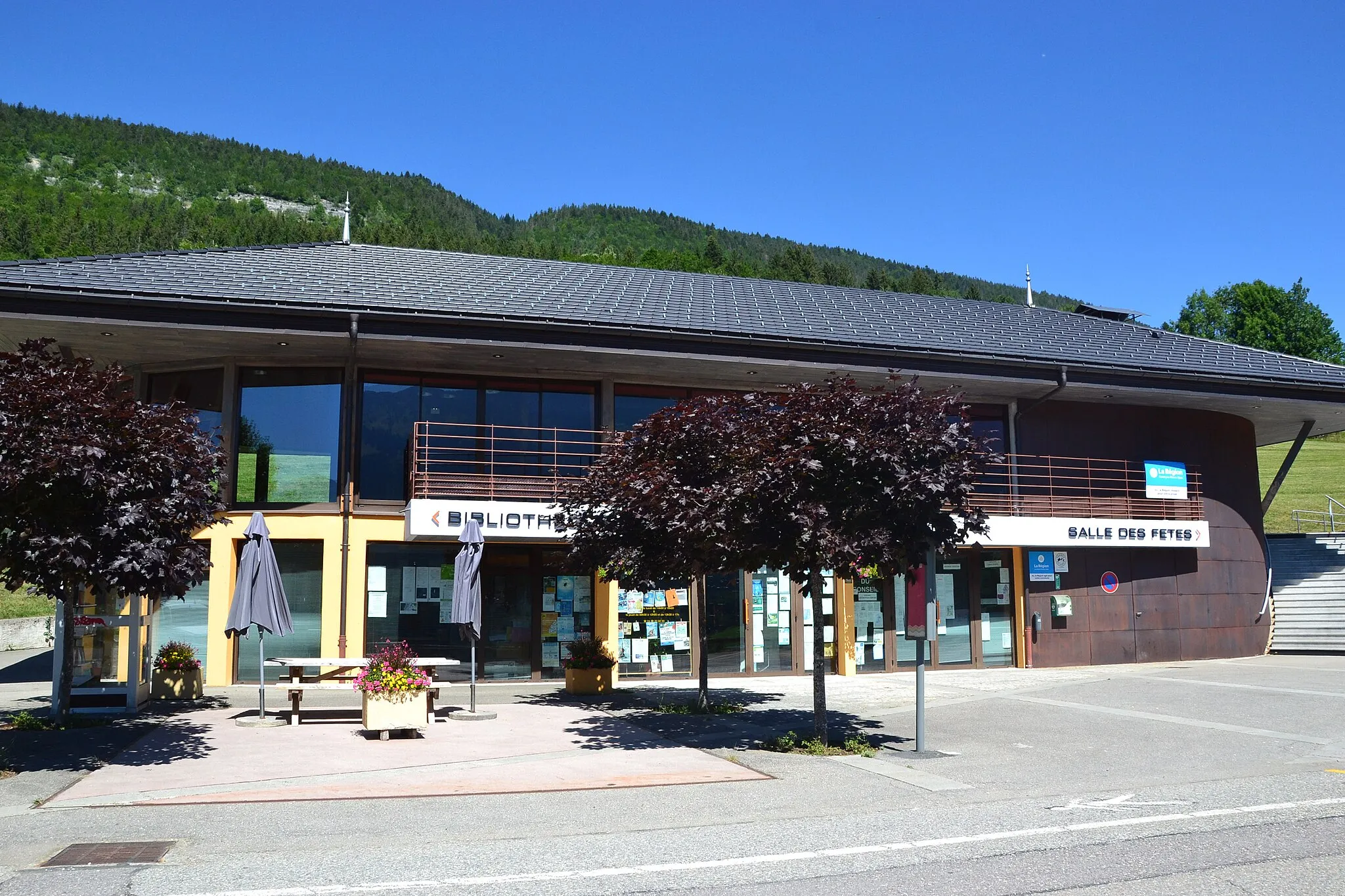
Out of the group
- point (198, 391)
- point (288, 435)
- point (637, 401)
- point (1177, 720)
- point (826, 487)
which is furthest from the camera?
point (637, 401)

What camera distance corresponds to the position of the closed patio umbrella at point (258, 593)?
1426 centimetres

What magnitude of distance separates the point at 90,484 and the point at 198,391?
9.61m

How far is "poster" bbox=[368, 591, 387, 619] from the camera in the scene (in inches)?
737

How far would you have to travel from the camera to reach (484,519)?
59.3 feet

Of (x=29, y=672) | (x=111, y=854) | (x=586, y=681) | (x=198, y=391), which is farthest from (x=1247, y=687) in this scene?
(x=29, y=672)

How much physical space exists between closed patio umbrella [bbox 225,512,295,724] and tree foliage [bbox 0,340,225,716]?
98.0 inches

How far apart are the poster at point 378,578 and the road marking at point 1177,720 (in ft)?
34.0

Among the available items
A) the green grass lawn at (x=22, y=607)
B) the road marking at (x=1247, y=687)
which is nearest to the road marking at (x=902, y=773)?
the road marking at (x=1247, y=687)

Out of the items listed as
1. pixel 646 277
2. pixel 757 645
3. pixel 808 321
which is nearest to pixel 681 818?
pixel 757 645

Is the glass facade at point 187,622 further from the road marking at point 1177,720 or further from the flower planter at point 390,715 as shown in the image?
the road marking at point 1177,720

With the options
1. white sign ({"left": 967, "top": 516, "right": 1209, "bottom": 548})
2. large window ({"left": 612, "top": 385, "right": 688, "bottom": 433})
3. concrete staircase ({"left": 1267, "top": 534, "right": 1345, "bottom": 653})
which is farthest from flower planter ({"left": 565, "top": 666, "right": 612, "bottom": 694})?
concrete staircase ({"left": 1267, "top": 534, "right": 1345, "bottom": 653})

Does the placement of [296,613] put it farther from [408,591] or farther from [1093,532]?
[1093,532]

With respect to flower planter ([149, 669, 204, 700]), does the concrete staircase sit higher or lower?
higher

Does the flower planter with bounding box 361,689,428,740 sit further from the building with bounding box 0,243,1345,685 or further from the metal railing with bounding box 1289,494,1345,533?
the metal railing with bounding box 1289,494,1345,533
